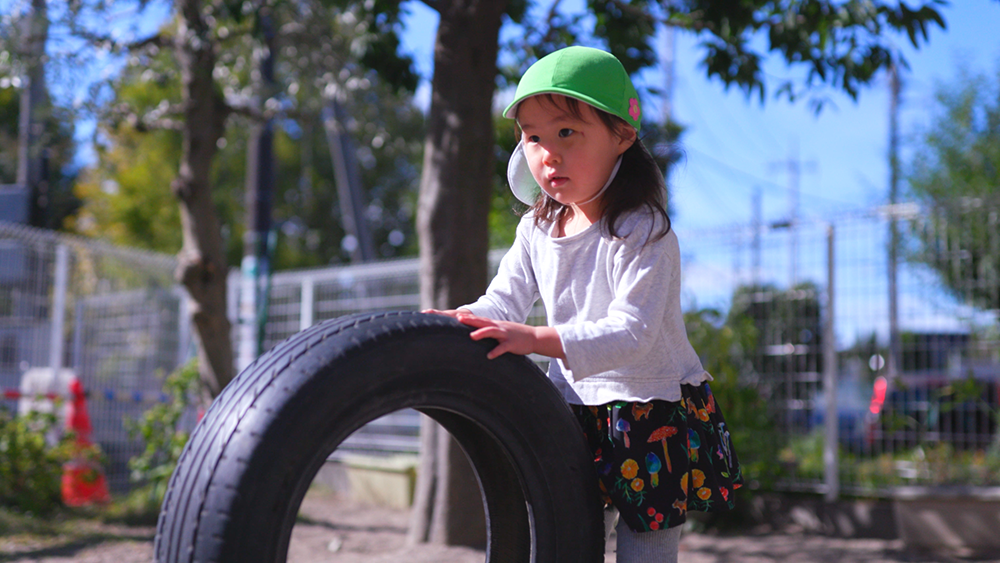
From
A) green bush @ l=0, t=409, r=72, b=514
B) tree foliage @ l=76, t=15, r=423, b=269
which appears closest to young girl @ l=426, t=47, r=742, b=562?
tree foliage @ l=76, t=15, r=423, b=269

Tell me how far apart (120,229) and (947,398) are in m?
21.2

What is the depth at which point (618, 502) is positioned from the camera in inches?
64.2

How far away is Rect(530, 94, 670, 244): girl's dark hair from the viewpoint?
1651 millimetres

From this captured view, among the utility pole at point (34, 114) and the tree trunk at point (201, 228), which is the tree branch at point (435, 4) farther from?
the utility pole at point (34, 114)

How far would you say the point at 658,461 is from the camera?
1.64 m

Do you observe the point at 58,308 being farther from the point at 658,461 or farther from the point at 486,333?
the point at 658,461

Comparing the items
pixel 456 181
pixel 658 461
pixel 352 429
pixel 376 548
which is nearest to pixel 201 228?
pixel 456 181

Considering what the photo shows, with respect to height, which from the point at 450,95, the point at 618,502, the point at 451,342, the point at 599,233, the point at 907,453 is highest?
the point at 450,95

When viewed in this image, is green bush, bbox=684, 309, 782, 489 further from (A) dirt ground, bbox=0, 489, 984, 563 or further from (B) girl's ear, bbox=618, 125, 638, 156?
(B) girl's ear, bbox=618, 125, 638, 156

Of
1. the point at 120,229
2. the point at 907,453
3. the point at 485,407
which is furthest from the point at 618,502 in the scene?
the point at 120,229

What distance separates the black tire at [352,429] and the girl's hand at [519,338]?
2cm

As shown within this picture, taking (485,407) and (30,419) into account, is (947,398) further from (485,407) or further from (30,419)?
(30,419)

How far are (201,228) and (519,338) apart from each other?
159 inches

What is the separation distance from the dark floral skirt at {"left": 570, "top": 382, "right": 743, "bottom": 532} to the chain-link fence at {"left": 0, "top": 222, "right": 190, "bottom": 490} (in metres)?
4.92
